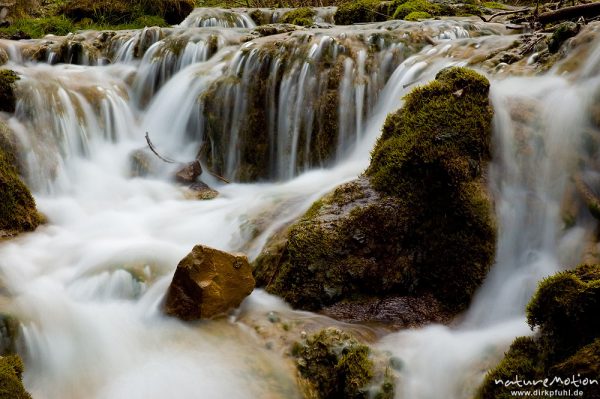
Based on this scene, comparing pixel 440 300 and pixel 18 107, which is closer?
pixel 440 300

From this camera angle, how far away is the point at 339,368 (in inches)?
125

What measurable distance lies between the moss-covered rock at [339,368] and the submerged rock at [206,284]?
75 centimetres

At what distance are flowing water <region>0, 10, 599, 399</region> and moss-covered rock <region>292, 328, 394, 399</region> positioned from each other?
12 cm

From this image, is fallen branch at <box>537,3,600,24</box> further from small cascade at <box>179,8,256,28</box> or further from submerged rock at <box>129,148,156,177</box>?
small cascade at <box>179,8,256,28</box>

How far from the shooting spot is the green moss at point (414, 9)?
1223 centimetres

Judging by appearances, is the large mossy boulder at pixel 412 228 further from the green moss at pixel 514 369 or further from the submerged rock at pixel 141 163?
the submerged rock at pixel 141 163

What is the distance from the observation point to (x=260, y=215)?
5422 mm

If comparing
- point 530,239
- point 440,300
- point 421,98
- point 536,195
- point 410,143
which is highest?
point 421,98

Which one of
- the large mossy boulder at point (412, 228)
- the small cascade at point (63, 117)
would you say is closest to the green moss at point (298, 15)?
the small cascade at point (63, 117)

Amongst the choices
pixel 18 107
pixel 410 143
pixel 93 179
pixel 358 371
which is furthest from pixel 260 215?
pixel 18 107

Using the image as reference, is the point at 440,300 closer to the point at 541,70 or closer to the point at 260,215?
the point at 260,215

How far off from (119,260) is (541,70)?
485cm

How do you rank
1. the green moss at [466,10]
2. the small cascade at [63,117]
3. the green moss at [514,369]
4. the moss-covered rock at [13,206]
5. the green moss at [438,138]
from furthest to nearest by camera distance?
the green moss at [466,10] → the small cascade at [63,117] → the moss-covered rock at [13,206] → the green moss at [438,138] → the green moss at [514,369]

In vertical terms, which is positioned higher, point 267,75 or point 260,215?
point 267,75
